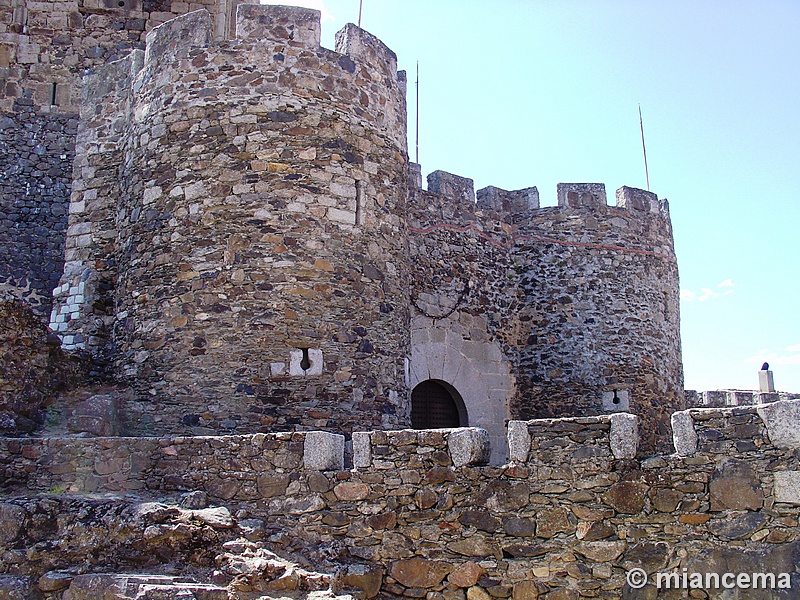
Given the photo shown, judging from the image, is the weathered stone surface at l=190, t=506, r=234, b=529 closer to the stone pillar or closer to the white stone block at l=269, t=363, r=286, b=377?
the white stone block at l=269, t=363, r=286, b=377

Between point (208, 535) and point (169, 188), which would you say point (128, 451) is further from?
point (169, 188)

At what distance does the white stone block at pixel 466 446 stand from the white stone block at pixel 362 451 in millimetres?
632

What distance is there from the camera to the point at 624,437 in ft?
20.4

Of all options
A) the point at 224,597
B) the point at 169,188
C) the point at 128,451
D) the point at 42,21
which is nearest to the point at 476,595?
the point at 224,597

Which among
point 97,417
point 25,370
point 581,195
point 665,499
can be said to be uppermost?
point 581,195

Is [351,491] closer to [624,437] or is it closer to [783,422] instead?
[624,437]

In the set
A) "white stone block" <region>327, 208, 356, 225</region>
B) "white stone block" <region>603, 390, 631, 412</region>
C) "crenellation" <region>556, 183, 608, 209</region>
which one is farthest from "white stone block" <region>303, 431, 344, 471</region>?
"crenellation" <region>556, 183, 608, 209</region>

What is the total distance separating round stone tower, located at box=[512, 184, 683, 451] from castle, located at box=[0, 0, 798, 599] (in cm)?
4

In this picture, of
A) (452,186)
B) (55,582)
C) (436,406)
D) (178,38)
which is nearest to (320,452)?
(55,582)

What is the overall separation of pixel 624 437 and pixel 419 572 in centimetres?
183

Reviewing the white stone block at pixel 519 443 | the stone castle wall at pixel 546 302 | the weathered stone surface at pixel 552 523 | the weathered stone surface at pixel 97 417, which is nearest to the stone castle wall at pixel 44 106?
the weathered stone surface at pixel 97 417

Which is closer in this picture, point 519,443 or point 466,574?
point 466,574

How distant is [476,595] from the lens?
20.5ft

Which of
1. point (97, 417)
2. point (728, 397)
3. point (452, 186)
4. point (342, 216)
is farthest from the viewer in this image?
point (728, 397)
